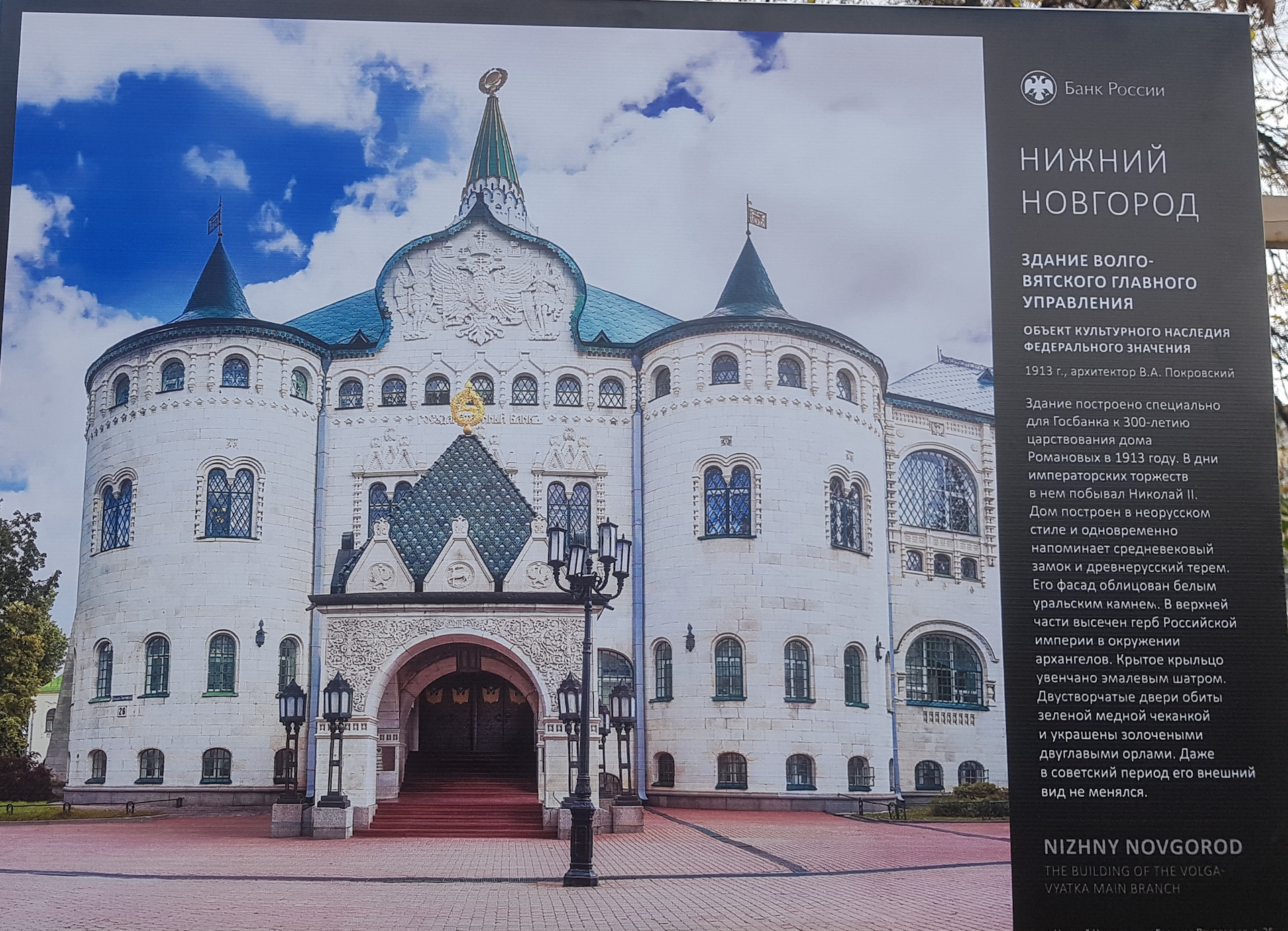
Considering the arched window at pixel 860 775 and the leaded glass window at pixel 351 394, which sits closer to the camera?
the arched window at pixel 860 775

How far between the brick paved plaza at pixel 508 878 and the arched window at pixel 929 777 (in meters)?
0.27

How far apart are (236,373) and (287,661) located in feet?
5.70

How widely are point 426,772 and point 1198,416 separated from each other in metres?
4.78

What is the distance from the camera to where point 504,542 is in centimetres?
722

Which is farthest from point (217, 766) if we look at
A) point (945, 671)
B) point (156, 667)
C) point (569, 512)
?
point (945, 671)

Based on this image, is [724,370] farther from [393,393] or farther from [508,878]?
[508,878]

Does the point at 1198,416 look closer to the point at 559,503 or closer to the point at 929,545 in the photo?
the point at 929,545

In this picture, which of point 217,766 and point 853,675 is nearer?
point 217,766

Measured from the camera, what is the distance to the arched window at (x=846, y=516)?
745 centimetres

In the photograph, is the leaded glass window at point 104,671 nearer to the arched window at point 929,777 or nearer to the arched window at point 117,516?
the arched window at point 117,516

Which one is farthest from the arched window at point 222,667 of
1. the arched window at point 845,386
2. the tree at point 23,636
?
the arched window at point 845,386

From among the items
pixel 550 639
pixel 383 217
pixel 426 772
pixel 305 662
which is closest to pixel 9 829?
pixel 305 662

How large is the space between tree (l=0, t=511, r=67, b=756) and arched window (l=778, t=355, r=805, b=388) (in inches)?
172

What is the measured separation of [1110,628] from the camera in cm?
665
